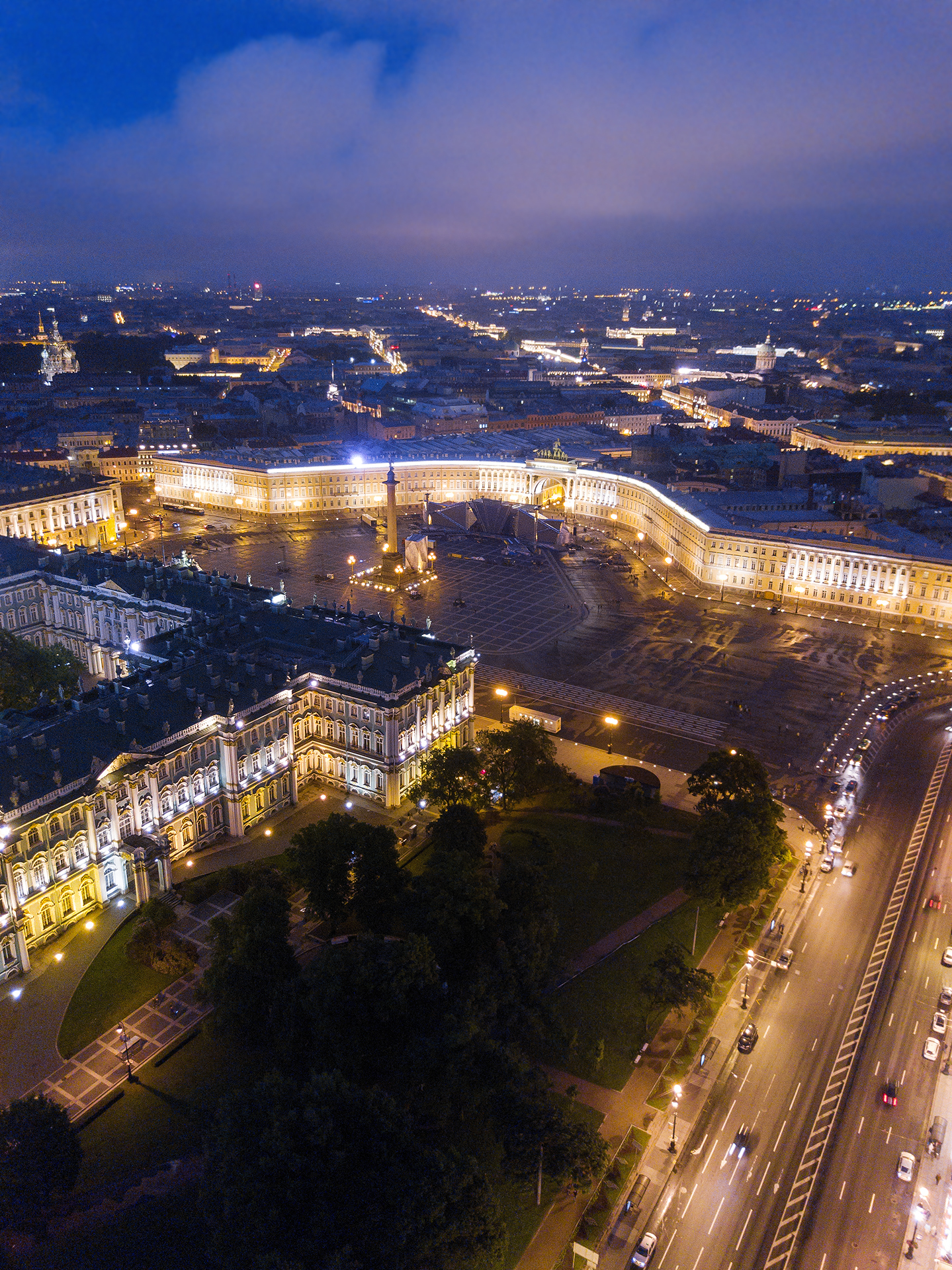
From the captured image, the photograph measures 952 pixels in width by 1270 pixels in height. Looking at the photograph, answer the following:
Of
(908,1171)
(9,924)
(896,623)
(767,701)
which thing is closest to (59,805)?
(9,924)

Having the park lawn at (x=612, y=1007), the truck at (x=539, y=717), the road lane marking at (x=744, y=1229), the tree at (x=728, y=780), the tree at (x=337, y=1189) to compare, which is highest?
the tree at (x=728, y=780)

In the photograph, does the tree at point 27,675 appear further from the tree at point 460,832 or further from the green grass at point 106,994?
the tree at point 460,832

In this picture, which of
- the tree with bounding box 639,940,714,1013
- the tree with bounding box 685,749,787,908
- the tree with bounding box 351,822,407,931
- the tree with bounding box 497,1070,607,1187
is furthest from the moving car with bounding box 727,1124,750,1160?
the tree with bounding box 351,822,407,931

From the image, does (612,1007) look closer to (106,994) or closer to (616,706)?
(106,994)

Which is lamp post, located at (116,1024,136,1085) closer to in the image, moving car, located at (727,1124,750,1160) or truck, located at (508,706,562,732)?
moving car, located at (727,1124,750,1160)

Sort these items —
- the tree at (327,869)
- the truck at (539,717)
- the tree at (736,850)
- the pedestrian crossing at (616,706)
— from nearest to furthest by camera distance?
the tree at (327,869), the tree at (736,850), the truck at (539,717), the pedestrian crossing at (616,706)

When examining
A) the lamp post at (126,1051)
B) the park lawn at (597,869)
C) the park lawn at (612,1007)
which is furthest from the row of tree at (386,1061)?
the lamp post at (126,1051)

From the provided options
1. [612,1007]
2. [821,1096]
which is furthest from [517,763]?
[821,1096]

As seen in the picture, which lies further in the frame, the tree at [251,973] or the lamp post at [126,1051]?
the tree at [251,973]
